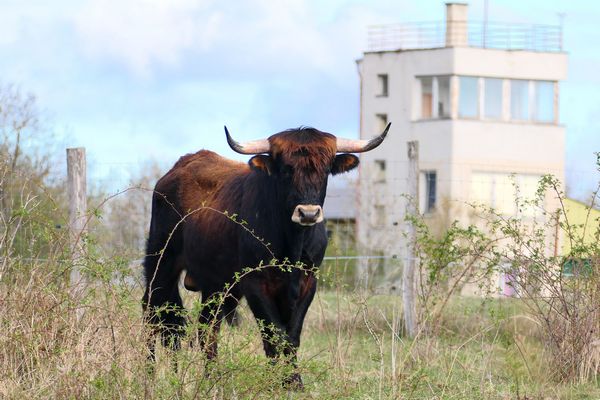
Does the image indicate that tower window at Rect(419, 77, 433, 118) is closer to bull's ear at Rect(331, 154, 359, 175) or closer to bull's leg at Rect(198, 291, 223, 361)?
bull's leg at Rect(198, 291, 223, 361)

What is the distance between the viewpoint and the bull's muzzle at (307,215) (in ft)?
32.6

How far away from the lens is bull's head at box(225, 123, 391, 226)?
10164 millimetres

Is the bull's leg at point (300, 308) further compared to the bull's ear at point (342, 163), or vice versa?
the bull's ear at point (342, 163)

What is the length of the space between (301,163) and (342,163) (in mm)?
702

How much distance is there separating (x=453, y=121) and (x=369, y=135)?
3.78 meters

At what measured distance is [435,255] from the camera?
12.2 meters

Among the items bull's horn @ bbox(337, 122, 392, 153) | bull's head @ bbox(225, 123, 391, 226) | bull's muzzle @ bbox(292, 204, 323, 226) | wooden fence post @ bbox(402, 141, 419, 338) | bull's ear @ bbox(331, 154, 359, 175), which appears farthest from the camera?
wooden fence post @ bbox(402, 141, 419, 338)

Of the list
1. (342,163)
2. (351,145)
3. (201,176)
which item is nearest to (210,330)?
(342,163)

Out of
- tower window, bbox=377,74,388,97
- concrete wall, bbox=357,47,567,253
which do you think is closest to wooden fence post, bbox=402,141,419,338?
concrete wall, bbox=357,47,567,253

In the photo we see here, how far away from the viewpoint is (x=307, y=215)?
32.6ft

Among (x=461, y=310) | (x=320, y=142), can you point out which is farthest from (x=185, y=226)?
(x=461, y=310)

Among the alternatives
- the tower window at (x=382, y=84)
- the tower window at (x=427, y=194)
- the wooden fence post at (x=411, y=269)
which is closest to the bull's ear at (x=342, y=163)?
the wooden fence post at (x=411, y=269)

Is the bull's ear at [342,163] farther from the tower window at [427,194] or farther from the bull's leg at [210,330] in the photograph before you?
the tower window at [427,194]

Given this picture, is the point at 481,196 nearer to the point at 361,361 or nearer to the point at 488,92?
the point at 488,92
